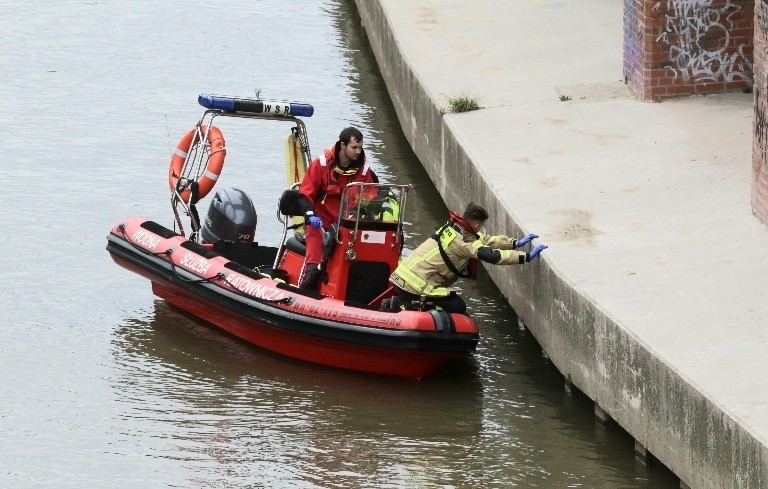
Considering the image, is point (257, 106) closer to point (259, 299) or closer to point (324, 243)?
point (324, 243)

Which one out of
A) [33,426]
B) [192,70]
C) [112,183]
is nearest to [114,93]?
[192,70]

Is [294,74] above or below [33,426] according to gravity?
above

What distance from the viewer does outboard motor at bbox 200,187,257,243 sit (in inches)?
487

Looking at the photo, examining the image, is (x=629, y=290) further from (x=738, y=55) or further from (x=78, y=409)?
(x=738, y=55)

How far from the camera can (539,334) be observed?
36.6ft

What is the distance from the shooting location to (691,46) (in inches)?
574

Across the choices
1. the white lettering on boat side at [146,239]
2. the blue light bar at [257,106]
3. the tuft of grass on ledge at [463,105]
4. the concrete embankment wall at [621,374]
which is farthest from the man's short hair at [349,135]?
the tuft of grass on ledge at [463,105]

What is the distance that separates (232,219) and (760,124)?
13.8 ft

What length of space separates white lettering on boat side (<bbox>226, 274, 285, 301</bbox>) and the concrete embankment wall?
1.88m

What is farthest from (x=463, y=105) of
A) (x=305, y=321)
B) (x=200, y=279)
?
(x=305, y=321)

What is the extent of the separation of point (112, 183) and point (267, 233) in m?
2.40

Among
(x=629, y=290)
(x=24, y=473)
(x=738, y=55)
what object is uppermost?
(x=738, y=55)

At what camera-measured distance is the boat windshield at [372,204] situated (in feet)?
36.7

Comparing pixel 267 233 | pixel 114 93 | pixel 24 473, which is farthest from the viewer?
pixel 114 93
